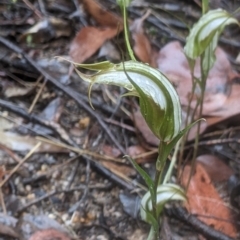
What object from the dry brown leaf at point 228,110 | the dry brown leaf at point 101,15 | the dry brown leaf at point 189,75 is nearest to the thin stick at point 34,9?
the dry brown leaf at point 101,15

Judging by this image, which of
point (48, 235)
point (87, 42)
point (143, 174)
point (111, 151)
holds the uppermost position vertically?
point (87, 42)

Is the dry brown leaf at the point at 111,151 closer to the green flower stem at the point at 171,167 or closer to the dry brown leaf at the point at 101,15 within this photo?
the green flower stem at the point at 171,167

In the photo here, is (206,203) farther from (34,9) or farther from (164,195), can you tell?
(34,9)

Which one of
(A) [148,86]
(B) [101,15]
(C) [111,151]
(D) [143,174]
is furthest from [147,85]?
(B) [101,15]

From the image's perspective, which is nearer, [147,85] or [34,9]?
[147,85]

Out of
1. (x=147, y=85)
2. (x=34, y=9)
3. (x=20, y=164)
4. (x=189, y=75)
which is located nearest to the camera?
(x=147, y=85)
